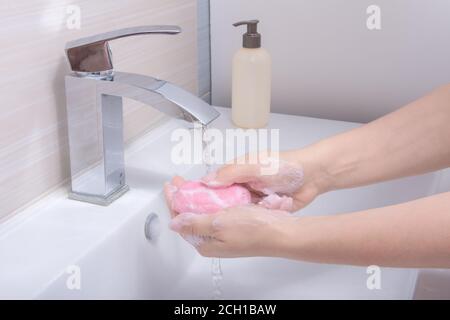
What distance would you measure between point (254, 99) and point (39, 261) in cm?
52

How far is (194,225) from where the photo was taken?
0.63m

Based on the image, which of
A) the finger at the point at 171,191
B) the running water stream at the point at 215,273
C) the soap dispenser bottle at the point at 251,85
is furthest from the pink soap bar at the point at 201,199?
the soap dispenser bottle at the point at 251,85

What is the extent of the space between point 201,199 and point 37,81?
9.1 inches

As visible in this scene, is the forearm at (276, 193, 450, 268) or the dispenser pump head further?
the dispenser pump head

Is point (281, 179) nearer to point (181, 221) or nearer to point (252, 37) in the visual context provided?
point (181, 221)

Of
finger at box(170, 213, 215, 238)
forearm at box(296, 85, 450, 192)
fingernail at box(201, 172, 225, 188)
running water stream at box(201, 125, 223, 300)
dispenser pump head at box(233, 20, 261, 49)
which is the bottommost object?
running water stream at box(201, 125, 223, 300)

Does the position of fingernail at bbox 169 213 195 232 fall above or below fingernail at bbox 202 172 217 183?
below

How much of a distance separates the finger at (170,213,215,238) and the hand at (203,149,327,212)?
0.24ft

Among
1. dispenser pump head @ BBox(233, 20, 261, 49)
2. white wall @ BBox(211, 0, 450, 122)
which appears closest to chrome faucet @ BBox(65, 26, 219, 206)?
dispenser pump head @ BBox(233, 20, 261, 49)

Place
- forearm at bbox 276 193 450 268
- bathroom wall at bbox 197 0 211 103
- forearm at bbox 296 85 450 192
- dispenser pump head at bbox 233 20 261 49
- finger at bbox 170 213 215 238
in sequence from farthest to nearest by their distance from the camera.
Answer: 1. bathroom wall at bbox 197 0 211 103
2. dispenser pump head at bbox 233 20 261 49
3. forearm at bbox 296 85 450 192
4. finger at bbox 170 213 215 238
5. forearm at bbox 276 193 450 268

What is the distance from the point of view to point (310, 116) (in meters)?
1.12

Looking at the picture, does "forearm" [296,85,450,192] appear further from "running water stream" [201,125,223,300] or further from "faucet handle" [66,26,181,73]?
"faucet handle" [66,26,181,73]

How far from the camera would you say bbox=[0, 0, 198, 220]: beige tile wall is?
2.06ft

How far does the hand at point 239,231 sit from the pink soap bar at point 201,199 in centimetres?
3
